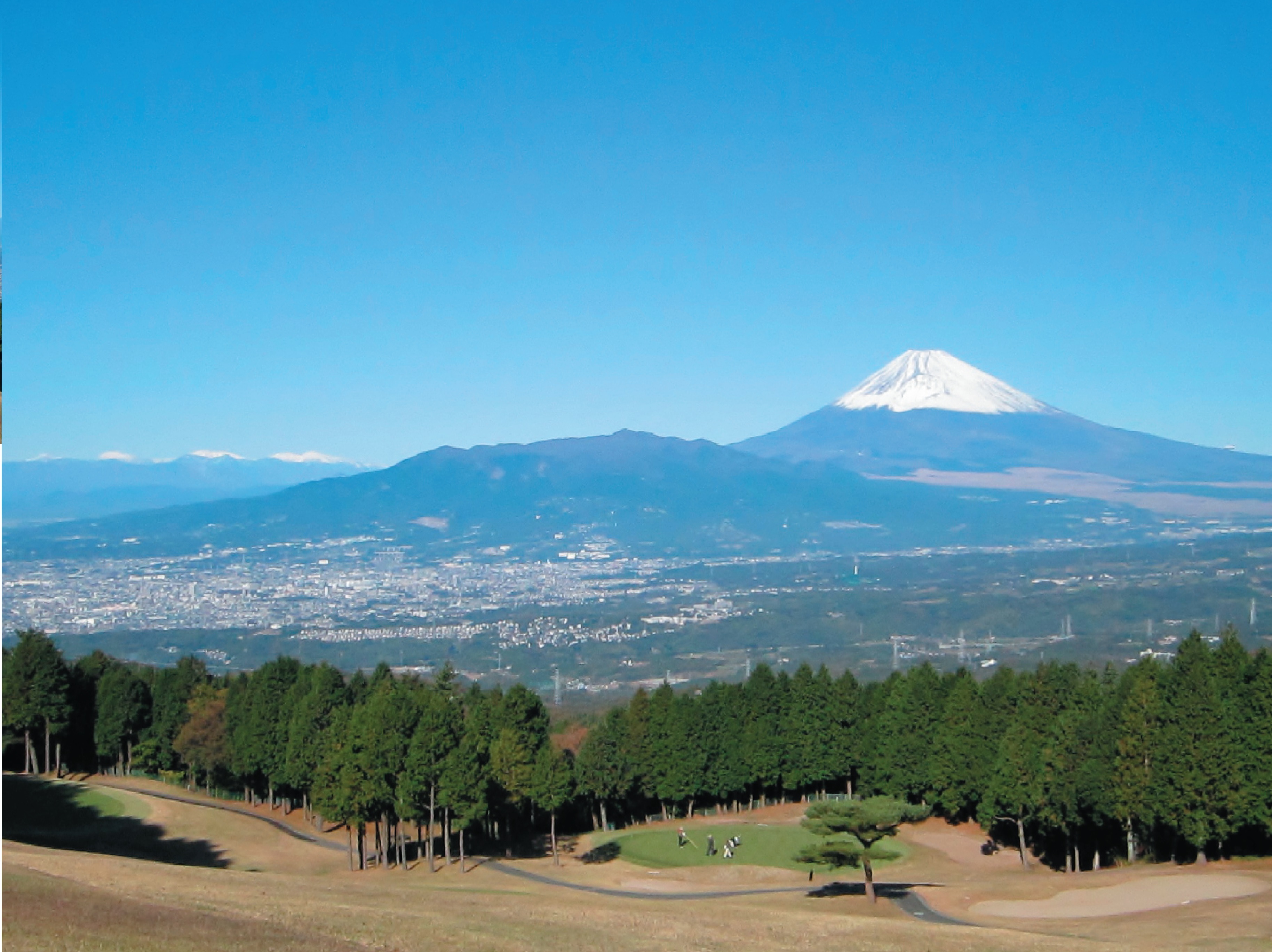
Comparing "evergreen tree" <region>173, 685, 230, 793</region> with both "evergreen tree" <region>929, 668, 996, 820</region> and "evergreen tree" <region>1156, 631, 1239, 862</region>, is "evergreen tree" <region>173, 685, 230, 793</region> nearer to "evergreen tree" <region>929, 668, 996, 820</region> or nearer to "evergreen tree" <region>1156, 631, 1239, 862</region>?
"evergreen tree" <region>929, 668, 996, 820</region>

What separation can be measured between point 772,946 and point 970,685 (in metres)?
32.0

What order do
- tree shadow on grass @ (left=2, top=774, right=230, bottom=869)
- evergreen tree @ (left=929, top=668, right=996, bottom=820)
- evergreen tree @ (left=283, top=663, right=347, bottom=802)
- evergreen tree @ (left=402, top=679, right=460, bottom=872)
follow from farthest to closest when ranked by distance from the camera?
evergreen tree @ (left=929, top=668, right=996, bottom=820) → evergreen tree @ (left=283, top=663, right=347, bottom=802) → evergreen tree @ (left=402, top=679, right=460, bottom=872) → tree shadow on grass @ (left=2, top=774, right=230, bottom=869)

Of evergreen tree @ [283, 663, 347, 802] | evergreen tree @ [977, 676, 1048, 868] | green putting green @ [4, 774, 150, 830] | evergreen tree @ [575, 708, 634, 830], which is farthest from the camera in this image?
evergreen tree @ [575, 708, 634, 830]

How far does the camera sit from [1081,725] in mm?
49719

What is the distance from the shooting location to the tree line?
4575cm

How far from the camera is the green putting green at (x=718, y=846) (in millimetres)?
Result: 51406

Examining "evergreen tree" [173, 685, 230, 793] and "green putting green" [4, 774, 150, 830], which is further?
"evergreen tree" [173, 685, 230, 793]

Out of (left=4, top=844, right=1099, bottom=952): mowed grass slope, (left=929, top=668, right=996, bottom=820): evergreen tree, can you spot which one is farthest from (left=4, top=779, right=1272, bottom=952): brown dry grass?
(left=929, top=668, right=996, bottom=820): evergreen tree

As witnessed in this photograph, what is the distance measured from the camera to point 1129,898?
3878cm

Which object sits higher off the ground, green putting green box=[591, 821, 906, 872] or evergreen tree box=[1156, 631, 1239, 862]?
evergreen tree box=[1156, 631, 1239, 862]

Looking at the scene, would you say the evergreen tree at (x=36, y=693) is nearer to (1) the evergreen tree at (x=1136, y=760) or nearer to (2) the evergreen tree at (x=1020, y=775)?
(2) the evergreen tree at (x=1020, y=775)

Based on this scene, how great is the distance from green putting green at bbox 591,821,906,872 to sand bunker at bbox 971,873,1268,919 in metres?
10.1

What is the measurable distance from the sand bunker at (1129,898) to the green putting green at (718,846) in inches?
397

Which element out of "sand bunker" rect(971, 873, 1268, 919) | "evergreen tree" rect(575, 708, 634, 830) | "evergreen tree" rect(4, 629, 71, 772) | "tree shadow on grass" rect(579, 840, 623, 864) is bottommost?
"tree shadow on grass" rect(579, 840, 623, 864)
